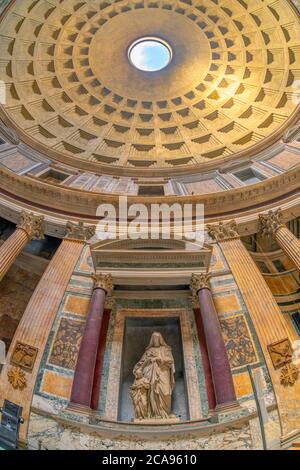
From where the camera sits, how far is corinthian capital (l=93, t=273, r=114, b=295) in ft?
51.6

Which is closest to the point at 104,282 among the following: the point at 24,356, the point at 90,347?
the point at 90,347

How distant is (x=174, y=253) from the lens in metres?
16.5

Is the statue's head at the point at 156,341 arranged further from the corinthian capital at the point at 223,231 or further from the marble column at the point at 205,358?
the corinthian capital at the point at 223,231

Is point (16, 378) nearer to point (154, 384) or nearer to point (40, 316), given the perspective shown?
point (40, 316)

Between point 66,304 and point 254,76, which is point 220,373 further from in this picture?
point 254,76

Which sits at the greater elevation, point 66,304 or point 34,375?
point 66,304

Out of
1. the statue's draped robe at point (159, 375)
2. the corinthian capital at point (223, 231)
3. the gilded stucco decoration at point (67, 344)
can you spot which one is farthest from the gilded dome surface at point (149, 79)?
the statue's draped robe at point (159, 375)

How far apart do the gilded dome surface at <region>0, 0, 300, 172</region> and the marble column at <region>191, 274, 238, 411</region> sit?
41.2 ft

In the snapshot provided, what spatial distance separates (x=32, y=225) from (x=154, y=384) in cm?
877

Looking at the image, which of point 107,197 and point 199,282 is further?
point 107,197

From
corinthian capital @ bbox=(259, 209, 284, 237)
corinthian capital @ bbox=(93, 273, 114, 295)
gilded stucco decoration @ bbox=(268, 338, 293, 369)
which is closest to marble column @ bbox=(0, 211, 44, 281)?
corinthian capital @ bbox=(93, 273, 114, 295)

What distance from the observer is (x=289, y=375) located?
12586 millimetres
